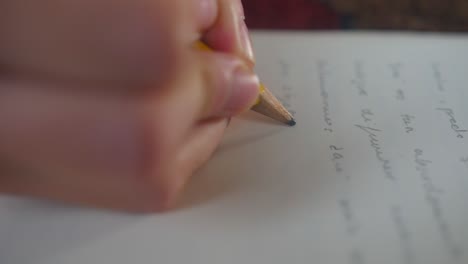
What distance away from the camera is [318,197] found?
27 centimetres

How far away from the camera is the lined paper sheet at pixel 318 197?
0.82 ft

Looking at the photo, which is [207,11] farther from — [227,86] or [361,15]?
[361,15]

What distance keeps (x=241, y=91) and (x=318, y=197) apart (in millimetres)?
68

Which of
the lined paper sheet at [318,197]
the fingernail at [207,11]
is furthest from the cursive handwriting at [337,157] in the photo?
the fingernail at [207,11]

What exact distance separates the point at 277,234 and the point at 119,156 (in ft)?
0.28

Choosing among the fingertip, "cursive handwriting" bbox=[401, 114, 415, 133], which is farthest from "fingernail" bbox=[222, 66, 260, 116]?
"cursive handwriting" bbox=[401, 114, 415, 133]

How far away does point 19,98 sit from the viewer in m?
0.24

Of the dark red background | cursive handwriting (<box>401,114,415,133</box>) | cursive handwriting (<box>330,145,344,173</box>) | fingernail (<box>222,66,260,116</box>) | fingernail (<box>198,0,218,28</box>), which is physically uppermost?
fingernail (<box>198,0,218,28</box>)

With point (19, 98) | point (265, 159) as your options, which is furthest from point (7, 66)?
point (265, 159)

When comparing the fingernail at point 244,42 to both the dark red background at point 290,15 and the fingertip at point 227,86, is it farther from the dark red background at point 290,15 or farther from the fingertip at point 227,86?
the dark red background at point 290,15

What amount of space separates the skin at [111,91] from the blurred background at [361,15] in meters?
→ 0.19

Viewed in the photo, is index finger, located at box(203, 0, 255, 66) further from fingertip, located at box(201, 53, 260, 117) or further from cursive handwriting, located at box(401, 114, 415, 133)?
cursive handwriting, located at box(401, 114, 415, 133)

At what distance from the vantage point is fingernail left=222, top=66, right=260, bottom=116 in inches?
10.2

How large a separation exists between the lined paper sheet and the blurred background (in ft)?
0.27
